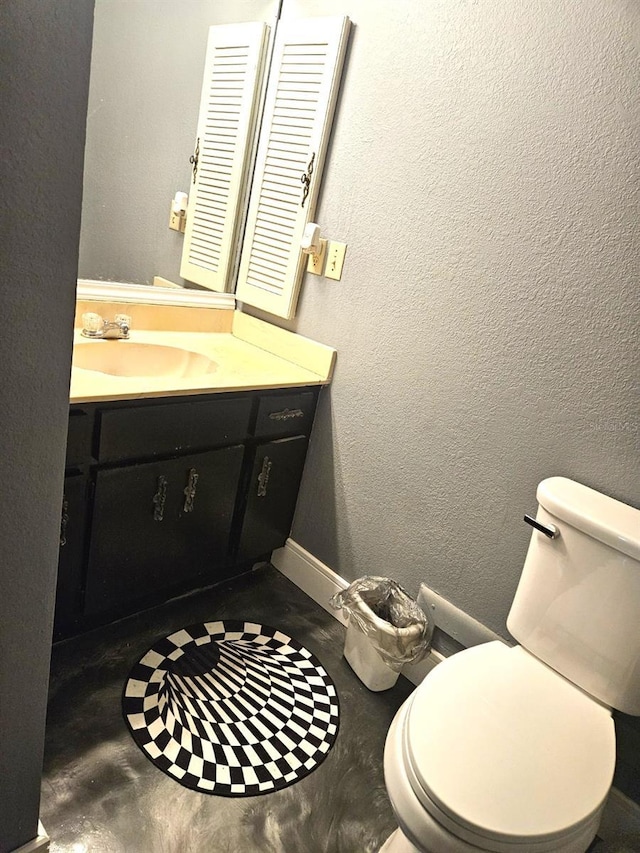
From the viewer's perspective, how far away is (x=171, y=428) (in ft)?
5.15

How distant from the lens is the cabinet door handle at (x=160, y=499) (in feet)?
5.27

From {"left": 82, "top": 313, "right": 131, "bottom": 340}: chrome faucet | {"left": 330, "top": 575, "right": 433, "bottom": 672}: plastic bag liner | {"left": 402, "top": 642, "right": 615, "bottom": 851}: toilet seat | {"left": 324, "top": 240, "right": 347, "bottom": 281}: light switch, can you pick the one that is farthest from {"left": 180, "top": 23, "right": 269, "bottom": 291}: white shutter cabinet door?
{"left": 402, "top": 642, "right": 615, "bottom": 851}: toilet seat

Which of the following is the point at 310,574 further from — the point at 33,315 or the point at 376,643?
the point at 33,315

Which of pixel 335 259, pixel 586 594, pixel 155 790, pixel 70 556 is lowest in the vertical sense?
pixel 155 790

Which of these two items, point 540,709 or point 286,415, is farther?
point 286,415

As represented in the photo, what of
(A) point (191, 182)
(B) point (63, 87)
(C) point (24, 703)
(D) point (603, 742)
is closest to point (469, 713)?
(D) point (603, 742)

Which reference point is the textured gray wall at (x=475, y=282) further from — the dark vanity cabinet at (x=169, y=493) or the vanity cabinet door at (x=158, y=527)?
the vanity cabinet door at (x=158, y=527)

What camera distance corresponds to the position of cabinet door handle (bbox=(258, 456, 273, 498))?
75.0 inches

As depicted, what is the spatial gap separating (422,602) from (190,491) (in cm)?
79

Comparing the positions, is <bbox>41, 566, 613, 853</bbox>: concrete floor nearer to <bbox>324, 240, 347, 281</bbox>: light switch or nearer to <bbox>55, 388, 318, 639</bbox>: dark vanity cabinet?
<bbox>55, 388, 318, 639</bbox>: dark vanity cabinet

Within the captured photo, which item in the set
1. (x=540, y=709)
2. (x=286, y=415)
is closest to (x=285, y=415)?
(x=286, y=415)

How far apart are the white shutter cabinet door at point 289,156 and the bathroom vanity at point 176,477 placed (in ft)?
0.73

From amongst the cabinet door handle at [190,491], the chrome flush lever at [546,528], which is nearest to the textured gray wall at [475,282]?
the chrome flush lever at [546,528]

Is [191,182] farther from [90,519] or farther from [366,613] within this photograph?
[366,613]
